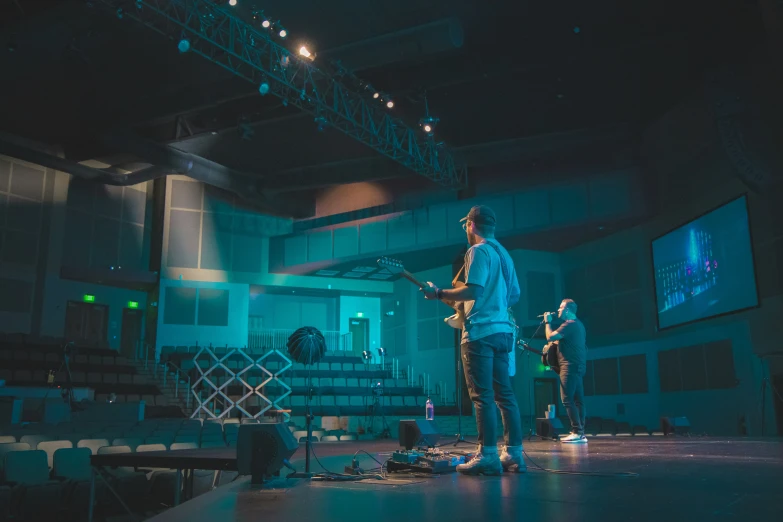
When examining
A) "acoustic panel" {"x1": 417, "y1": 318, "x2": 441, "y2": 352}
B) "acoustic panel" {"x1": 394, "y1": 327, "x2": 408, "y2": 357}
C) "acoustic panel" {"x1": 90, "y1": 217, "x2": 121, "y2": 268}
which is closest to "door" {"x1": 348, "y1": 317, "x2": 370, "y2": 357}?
"acoustic panel" {"x1": 394, "y1": 327, "x2": 408, "y2": 357}

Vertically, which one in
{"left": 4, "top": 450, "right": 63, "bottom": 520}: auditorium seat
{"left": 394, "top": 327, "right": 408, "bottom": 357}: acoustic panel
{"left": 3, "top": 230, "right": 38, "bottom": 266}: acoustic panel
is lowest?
{"left": 4, "top": 450, "right": 63, "bottom": 520}: auditorium seat

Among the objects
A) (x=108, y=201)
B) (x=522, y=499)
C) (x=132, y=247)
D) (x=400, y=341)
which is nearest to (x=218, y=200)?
(x=132, y=247)

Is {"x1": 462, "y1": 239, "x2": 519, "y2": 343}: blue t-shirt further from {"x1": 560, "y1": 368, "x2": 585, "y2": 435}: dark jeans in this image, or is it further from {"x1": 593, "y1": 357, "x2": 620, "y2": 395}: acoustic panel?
{"x1": 593, "y1": 357, "x2": 620, "y2": 395}: acoustic panel

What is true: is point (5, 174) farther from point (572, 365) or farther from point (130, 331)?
point (572, 365)

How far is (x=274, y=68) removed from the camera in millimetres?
10922

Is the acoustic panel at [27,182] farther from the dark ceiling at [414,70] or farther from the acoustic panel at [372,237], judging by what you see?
the acoustic panel at [372,237]

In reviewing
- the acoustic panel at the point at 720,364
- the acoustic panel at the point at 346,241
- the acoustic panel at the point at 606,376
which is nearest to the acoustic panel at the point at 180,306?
the acoustic panel at the point at 346,241

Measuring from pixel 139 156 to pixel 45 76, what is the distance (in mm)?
3667

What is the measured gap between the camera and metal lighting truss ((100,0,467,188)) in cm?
937

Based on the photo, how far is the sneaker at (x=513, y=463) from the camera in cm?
A: 344

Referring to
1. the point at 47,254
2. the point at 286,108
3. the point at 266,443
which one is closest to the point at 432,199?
the point at 286,108

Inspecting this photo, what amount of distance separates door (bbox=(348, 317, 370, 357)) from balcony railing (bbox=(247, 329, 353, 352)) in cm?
60

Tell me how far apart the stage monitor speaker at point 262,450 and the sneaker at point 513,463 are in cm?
123

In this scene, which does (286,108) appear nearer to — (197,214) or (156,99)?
(156,99)
